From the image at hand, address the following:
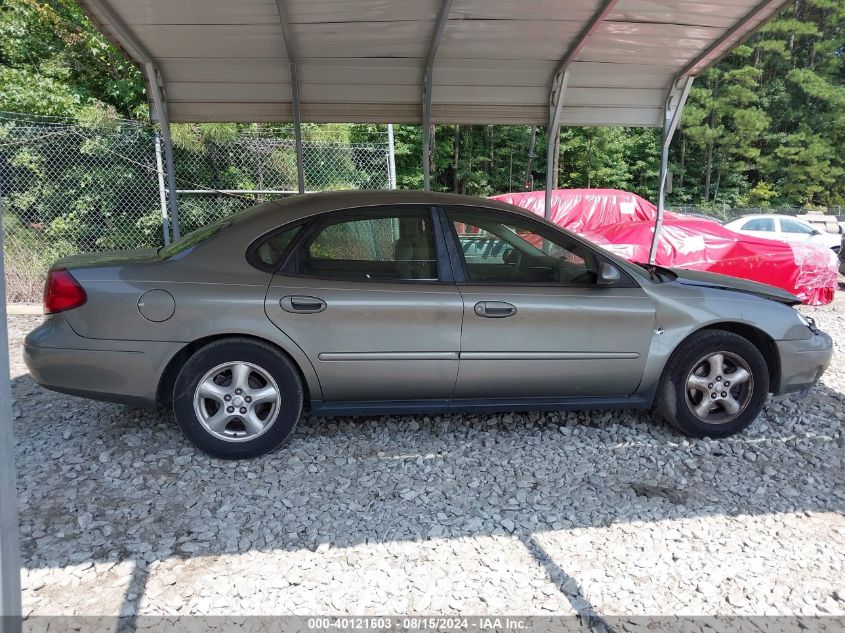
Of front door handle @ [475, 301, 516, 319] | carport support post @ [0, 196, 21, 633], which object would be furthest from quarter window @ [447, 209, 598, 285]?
carport support post @ [0, 196, 21, 633]

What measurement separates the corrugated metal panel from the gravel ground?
10.3 feet

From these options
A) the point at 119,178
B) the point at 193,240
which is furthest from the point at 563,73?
the point at 119,178

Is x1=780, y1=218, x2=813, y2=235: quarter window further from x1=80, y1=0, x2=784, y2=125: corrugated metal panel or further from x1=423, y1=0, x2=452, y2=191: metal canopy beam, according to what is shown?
x1=423, y1=0, x2=452, y2=191: metal canopy beam

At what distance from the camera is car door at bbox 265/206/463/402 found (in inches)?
144

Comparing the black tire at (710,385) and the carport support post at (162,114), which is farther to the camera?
the carport support post at (162,114)

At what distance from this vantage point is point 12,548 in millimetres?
1688

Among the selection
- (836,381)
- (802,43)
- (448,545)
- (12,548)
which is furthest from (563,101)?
(802,43)

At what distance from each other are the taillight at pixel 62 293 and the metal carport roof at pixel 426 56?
7.23ft

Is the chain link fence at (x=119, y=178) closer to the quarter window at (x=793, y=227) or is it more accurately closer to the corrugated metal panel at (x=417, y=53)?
the corrugated metal panel at (x=417, y=53)

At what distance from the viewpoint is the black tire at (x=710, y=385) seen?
405 cm

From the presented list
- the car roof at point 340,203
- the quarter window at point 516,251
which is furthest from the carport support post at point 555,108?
the car roof at point 340,203

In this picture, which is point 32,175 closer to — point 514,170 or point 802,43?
point 514,170

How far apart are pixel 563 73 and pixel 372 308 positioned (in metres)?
3.78

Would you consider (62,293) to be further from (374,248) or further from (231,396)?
(374,248)
